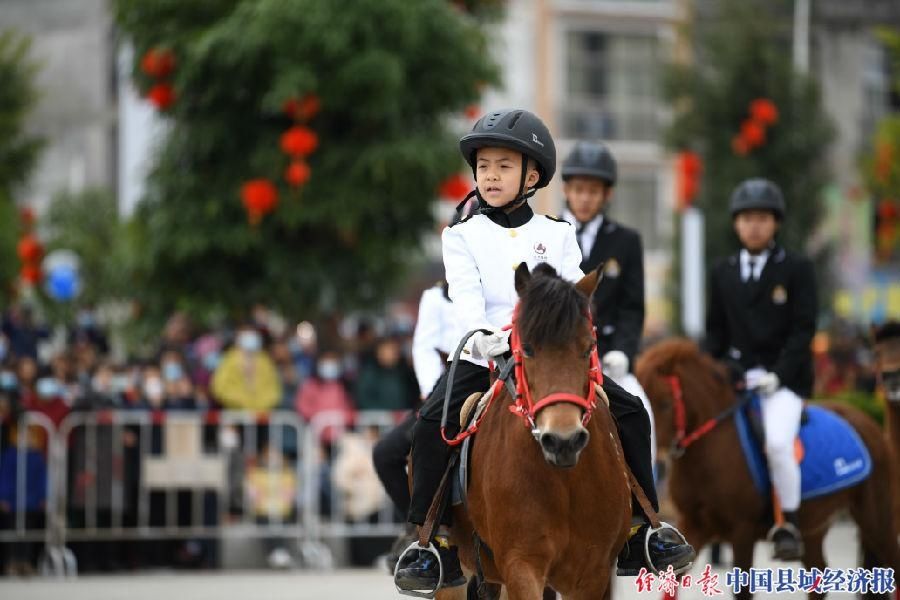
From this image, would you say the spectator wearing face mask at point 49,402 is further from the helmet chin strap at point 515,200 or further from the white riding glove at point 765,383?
the helmet chin strap at point 515,200

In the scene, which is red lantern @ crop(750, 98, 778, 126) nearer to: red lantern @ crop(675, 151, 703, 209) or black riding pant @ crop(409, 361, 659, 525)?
red lantern @ crop(675, 151, 703, 209)

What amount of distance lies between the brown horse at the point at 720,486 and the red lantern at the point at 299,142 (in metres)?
9.17

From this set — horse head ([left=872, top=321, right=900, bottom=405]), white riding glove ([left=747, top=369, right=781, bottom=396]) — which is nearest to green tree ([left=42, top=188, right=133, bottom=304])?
A: horse head ([left=872, top=321, right=900, bottom=405])

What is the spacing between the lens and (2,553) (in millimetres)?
15320

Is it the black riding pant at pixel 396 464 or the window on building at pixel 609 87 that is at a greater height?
the window on building at pixel 609 87

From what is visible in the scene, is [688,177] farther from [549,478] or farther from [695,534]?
[549,478]

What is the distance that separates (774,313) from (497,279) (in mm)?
3920

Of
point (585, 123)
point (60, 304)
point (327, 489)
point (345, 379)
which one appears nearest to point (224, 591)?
point (327, 489)

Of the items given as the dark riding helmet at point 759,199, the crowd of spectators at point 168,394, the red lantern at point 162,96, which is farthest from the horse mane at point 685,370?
the red lantern at point 162,96

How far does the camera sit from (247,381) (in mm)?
16562

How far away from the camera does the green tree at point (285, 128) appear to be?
60.9 ft

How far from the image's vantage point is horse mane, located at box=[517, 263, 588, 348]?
6211mm

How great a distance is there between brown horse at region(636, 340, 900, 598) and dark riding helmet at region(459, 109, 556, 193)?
318 cm

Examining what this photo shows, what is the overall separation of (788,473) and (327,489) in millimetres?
7026
